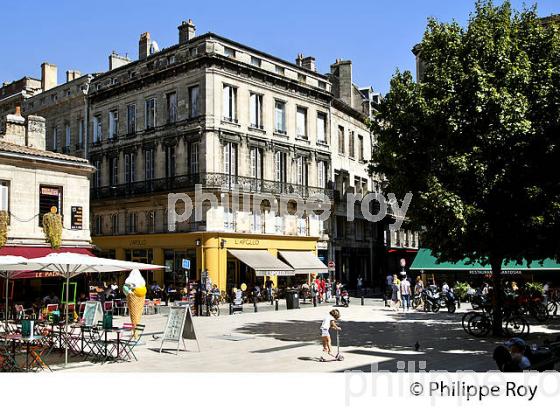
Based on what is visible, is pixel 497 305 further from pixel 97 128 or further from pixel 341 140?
pixel 97 128

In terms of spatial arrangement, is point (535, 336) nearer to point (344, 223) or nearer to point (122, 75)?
point (344, 223)

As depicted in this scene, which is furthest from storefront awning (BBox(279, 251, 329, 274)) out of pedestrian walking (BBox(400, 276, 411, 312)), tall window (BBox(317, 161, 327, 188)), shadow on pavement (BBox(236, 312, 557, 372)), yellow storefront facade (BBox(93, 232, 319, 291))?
shadow on pavement (BBox(236, 312, 557, 372))

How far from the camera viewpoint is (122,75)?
39.9 metres

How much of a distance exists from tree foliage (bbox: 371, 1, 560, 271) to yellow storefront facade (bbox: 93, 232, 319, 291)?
17776 millimetres

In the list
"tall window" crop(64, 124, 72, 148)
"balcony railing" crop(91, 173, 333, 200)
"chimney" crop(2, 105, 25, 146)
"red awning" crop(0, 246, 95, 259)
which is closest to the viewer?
"red awning" crop(0, 246, 95, 259)

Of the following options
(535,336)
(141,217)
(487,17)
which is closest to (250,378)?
(535,336)

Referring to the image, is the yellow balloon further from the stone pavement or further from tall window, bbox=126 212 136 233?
tall window, bbox=126 212 136 233

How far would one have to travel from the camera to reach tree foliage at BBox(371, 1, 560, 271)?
1580 cm

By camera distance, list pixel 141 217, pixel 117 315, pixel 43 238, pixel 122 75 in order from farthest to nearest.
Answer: pixel 122 75, pixel 141 217, pixel 117 315, pixel 43 238

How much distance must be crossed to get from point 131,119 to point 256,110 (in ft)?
27.9

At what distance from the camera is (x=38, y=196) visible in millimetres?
24234

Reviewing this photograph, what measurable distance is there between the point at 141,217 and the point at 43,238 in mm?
13354

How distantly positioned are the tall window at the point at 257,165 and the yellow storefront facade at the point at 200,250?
11.5ft

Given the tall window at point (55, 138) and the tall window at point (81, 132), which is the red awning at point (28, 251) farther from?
the tall window at point (55, 138)
